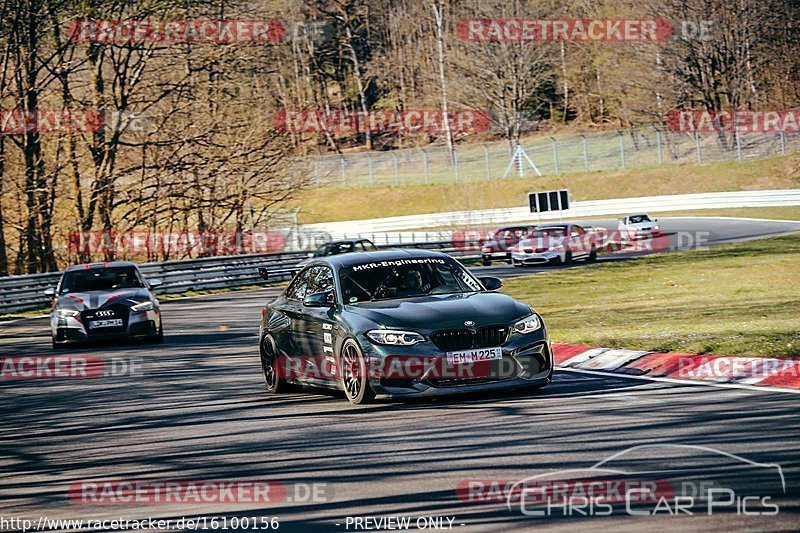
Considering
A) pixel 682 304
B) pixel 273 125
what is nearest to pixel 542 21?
pixel 273 125

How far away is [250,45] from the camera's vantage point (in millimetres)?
45531

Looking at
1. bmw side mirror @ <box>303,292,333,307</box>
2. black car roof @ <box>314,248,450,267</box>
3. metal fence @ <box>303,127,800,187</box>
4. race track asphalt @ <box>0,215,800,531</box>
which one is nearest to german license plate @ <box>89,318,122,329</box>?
race track asphalt @ <box>0,215,800,531</box>

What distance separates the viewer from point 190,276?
3944 cm

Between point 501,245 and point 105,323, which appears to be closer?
point 105,323

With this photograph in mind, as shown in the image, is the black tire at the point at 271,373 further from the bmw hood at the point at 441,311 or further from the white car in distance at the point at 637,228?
the white car in distance at the point at 637,228

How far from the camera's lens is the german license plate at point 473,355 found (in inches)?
439

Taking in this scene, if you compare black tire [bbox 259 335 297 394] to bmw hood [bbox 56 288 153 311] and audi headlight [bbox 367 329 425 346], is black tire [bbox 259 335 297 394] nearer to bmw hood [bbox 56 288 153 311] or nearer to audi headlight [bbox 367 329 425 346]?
audi headlight [bbox 367 329 425 346]

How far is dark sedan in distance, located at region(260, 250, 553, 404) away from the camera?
36.8ft

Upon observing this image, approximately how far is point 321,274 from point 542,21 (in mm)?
74444

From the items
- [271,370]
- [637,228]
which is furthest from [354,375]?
[637,228]

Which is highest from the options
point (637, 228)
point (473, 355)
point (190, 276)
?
point (473, 355)

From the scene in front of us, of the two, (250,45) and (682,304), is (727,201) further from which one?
(682,304)

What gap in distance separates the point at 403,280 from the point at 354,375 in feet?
4.80

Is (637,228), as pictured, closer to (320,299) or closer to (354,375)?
(320,299)
